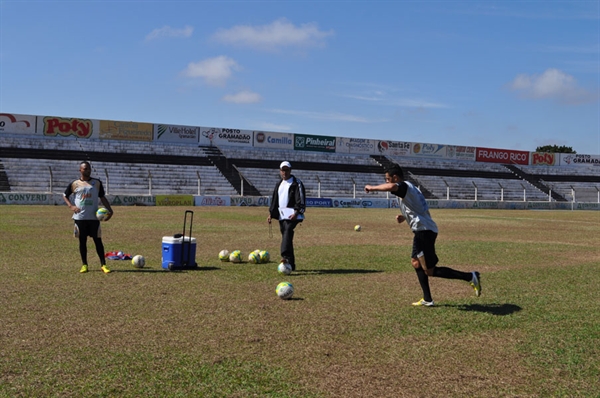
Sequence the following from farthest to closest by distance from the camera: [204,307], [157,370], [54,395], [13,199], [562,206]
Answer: [562,206]
[13,199]
[204,307]
[157,370]
[54,395]

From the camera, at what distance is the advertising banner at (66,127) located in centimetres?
5588

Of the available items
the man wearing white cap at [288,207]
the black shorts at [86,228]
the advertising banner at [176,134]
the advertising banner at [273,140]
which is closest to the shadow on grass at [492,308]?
the man wearing white cap at [288,207]

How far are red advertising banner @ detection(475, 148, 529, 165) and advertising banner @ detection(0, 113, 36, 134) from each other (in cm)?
5280

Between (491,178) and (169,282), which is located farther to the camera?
(491,178)

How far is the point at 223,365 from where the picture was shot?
233 inches

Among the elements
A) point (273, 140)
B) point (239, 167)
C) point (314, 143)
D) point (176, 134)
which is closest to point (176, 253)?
point (239, 167)

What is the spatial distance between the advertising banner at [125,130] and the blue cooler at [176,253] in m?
48.9

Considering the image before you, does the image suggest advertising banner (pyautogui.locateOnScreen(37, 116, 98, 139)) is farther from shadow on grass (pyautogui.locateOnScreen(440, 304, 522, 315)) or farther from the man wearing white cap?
shadow on grass (pyautogui.locateOnScreen(440, 304, 522, 315))

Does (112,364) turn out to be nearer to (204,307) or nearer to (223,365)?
(223,365)

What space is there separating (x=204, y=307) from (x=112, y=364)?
113 inches

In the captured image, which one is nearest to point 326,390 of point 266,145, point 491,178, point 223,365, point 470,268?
point 223,365

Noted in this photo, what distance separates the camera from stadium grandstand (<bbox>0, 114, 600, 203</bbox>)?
1973 inches

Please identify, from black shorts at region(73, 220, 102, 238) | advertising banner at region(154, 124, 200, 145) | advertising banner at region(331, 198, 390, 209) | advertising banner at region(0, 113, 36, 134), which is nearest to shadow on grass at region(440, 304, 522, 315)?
black shorts at region(73, 220, 102, 238)

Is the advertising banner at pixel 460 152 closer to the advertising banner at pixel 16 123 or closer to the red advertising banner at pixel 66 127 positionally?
the red advertising banner at pixel 66 127
